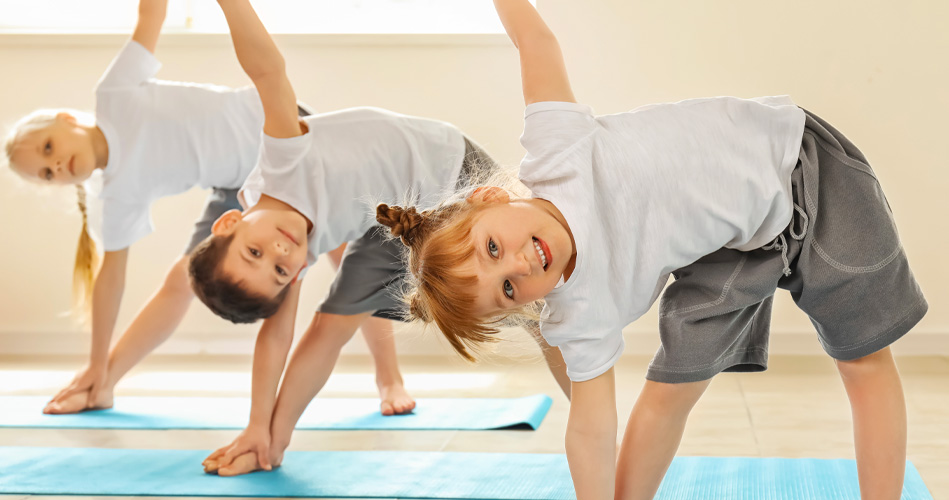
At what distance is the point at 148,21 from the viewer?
1.73m

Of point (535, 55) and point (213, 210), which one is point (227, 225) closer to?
point (213, 210)

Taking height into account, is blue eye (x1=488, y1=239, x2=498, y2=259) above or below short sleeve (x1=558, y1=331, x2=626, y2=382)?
above

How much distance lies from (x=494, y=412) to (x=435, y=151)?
0.59m

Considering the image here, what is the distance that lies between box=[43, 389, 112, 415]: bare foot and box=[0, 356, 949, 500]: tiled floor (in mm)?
150

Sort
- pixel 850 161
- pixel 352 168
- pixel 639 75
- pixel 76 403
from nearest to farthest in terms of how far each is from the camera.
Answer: pixel 850 161, pixel 352 168, pixel 76 403, pixel 639 75

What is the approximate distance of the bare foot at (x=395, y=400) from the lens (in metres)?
1.79

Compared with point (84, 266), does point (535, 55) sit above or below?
above

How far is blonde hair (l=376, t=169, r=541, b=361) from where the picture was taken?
0.93m

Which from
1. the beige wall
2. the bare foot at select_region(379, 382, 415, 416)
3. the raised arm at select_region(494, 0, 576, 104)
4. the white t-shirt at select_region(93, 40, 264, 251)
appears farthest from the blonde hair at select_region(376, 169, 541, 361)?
the beige wall

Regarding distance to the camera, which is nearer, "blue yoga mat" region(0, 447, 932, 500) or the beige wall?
"blue yoga mat" region(0, 447, 932, 500)

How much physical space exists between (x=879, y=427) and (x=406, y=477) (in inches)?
27.5

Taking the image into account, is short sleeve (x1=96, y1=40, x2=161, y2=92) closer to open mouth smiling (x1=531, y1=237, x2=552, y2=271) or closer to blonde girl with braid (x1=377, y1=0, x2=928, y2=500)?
blonde girl with braid (x1=377, y1=0, x2=928, y2=500)

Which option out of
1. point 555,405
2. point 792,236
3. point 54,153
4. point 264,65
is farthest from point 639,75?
point 54,153

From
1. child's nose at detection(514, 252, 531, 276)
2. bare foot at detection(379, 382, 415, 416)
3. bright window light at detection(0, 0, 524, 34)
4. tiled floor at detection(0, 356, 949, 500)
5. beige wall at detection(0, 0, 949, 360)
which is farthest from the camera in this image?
bright window light at detection(0, 0, 524, 34)
